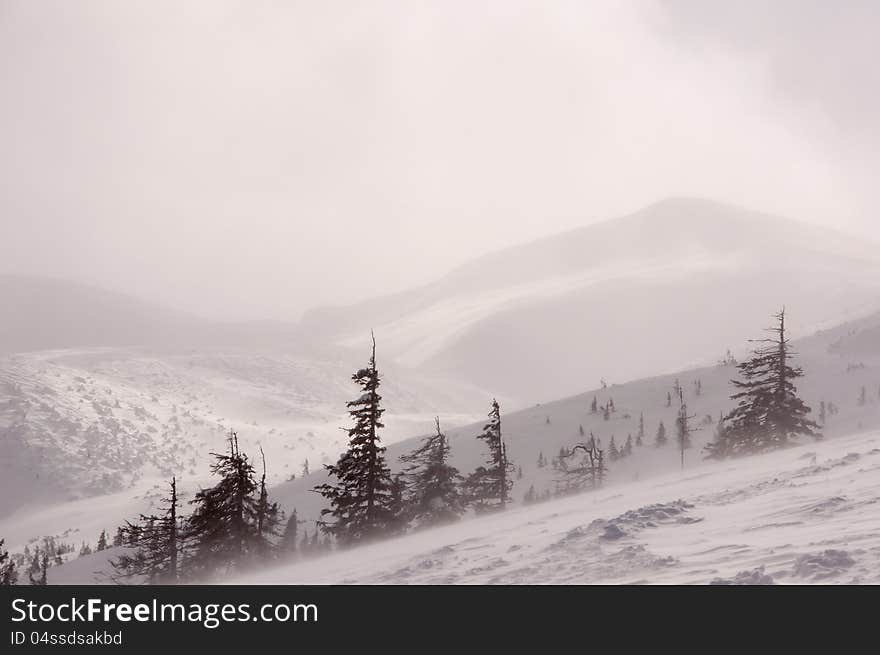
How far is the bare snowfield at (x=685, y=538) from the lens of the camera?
9.19 metres

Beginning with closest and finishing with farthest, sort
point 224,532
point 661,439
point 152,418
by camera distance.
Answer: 1. point 224,532
2. point 661,439
3. point 152,418

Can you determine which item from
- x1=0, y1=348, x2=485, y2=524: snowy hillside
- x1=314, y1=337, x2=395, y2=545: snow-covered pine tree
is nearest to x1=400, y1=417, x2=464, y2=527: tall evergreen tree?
x1=314, y1=337, x2=395, y2=545: snow-covered pine tree

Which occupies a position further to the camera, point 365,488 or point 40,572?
point 40,572

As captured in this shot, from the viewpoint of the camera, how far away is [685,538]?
1145 cm

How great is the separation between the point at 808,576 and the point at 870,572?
0.61m

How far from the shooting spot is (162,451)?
9931cm

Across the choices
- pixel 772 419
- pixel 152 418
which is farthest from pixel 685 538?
pixel 152 418

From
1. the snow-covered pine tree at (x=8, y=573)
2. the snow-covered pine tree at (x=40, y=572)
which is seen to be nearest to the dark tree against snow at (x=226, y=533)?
the snow-covered pine tree at (x=40, y=572)

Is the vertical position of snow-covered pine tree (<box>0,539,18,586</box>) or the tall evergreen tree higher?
the tall evergreen tree

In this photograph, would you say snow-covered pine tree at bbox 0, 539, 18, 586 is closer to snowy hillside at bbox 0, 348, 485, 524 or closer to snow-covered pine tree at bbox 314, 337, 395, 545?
snow-covered pine tree at bbox 314, 337, 395, 545

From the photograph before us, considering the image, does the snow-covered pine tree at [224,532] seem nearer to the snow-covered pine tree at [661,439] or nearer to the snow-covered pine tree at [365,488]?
the snow-covered pine tree at [365,488]

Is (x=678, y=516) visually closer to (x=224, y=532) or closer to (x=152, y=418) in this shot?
(x=224, y=532)

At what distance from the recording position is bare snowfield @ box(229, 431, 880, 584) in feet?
30.1

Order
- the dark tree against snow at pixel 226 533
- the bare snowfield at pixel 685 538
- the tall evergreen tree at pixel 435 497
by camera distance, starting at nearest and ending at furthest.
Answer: the bare snowfield at pixel 685 538 → the dark tree against snow at pixel 226 533 → the tall evergreen tree at pixel 435 497
